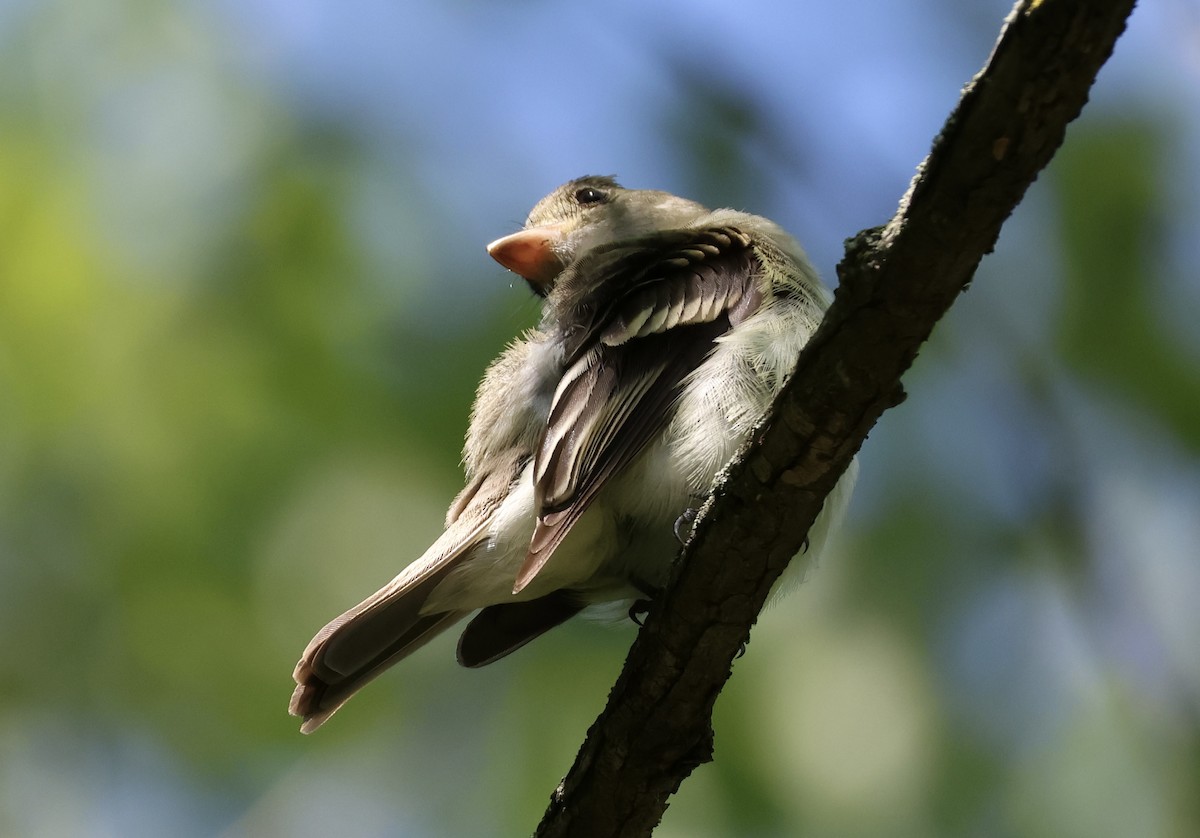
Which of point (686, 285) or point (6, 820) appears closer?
point (686, 285)

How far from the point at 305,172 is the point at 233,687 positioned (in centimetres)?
218

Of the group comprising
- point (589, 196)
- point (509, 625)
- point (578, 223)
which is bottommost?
point (509, 625)

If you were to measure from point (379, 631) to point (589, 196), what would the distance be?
250cm

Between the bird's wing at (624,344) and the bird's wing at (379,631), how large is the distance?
1.07 ft

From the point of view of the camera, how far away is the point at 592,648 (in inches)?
190

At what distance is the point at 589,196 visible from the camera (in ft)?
17.8

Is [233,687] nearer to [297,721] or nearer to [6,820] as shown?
[297,721]

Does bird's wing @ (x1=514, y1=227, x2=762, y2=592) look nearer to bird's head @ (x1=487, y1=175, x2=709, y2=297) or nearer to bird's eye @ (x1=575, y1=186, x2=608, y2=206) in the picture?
bird's head @ (x1=487, y1=175, x2=709, y2=297)

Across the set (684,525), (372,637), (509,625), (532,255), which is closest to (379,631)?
(372,637)

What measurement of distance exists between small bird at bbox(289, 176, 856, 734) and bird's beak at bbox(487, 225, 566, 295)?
559mm

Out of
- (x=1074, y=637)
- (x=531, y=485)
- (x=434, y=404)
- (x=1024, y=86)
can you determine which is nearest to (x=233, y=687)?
(x=434, y=404)

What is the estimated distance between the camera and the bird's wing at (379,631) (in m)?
3.62

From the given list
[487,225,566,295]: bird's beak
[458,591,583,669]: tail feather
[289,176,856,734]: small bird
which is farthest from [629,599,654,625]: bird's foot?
[487,225,566,295]: bird's beak

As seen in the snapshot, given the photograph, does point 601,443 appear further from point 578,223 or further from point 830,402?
point 578,223
